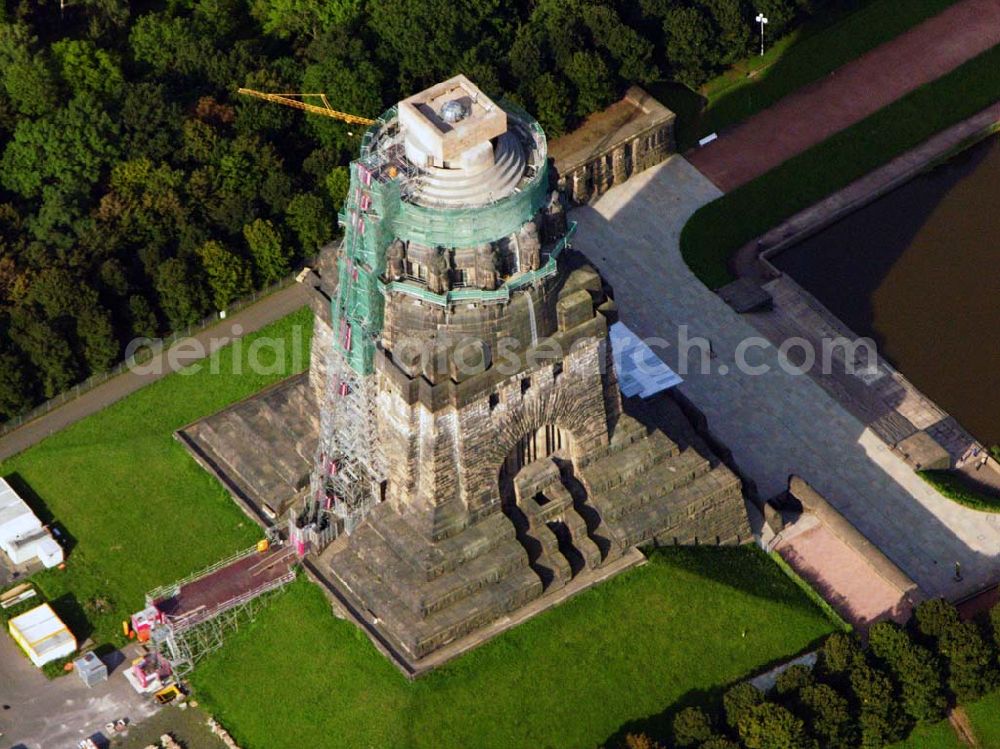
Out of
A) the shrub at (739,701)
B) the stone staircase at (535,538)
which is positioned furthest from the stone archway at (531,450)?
the shrub at (739,701)

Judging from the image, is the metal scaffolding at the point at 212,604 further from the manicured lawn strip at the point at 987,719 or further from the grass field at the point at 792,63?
the grass field at the point at 792,63

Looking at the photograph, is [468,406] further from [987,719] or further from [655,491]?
[987,719]

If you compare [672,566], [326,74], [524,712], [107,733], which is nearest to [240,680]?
[107,733]

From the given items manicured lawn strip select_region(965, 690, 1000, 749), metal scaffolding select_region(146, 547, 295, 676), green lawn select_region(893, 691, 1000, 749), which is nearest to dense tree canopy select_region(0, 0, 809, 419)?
metal scaffolding select_region(146, 547, 295, 676)

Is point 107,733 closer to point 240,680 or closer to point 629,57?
point 240,680

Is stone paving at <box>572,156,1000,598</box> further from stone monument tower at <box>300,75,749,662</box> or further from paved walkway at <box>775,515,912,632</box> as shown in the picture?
stone monument tower at <box>300,75,749,662</box>
